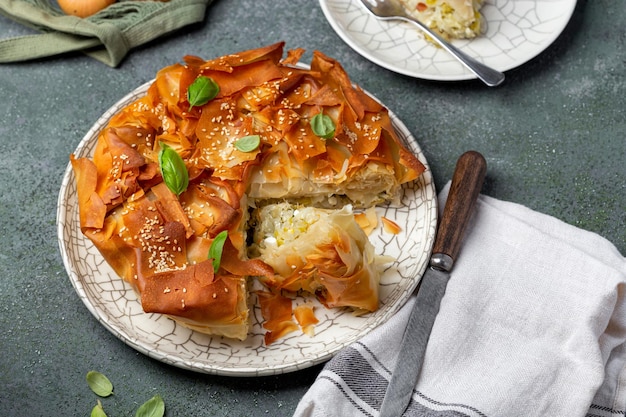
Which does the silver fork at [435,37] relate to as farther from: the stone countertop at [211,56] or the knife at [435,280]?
the knife at [435,280]

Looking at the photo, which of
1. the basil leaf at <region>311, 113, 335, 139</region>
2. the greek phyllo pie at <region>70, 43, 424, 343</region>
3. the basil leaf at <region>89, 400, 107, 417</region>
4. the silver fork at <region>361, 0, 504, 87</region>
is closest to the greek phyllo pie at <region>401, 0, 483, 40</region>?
the silver fork at <region>361, 0, 504, 87</region>

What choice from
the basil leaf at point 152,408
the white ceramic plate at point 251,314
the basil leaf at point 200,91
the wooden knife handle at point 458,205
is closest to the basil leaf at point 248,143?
the basil leaf at point 200,91

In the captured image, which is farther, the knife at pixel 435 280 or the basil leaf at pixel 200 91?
the basil leaf at pixel 200 91

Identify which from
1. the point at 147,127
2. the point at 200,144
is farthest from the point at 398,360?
the point at 147,127

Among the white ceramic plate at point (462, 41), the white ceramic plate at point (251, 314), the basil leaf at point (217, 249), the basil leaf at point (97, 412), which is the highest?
the white ceramic plate at point (462, 41)

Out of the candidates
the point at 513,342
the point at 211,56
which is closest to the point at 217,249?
the point at 513,342

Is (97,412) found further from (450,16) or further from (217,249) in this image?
(450,16)

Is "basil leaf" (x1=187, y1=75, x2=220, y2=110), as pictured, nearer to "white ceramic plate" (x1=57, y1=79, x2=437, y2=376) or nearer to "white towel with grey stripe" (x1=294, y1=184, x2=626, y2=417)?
"white ceramic plate" (x1=57, y1=79, x2=437, y2=376)
